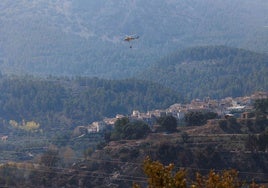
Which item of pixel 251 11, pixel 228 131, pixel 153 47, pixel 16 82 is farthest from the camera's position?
pixel 251 11

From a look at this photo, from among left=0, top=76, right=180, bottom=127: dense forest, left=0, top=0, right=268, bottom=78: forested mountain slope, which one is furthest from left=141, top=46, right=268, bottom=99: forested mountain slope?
left=0, top=0, right=268, bottom=78: forested mountain slope

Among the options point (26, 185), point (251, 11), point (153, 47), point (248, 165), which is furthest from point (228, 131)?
point (251, 11)

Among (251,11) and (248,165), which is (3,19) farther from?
(248,165)

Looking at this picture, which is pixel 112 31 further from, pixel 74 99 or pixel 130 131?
pixel 130 131

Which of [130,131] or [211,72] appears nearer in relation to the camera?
[130,131]

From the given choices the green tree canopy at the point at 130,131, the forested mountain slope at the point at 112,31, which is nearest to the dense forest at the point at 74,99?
the forested mountain slope at the point at 112,31

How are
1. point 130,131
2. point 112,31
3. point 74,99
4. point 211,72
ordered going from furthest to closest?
point 112,31
point 211,72
point 74,99
point 130,131

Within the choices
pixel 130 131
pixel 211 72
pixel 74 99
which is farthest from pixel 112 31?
pixel 130 131
